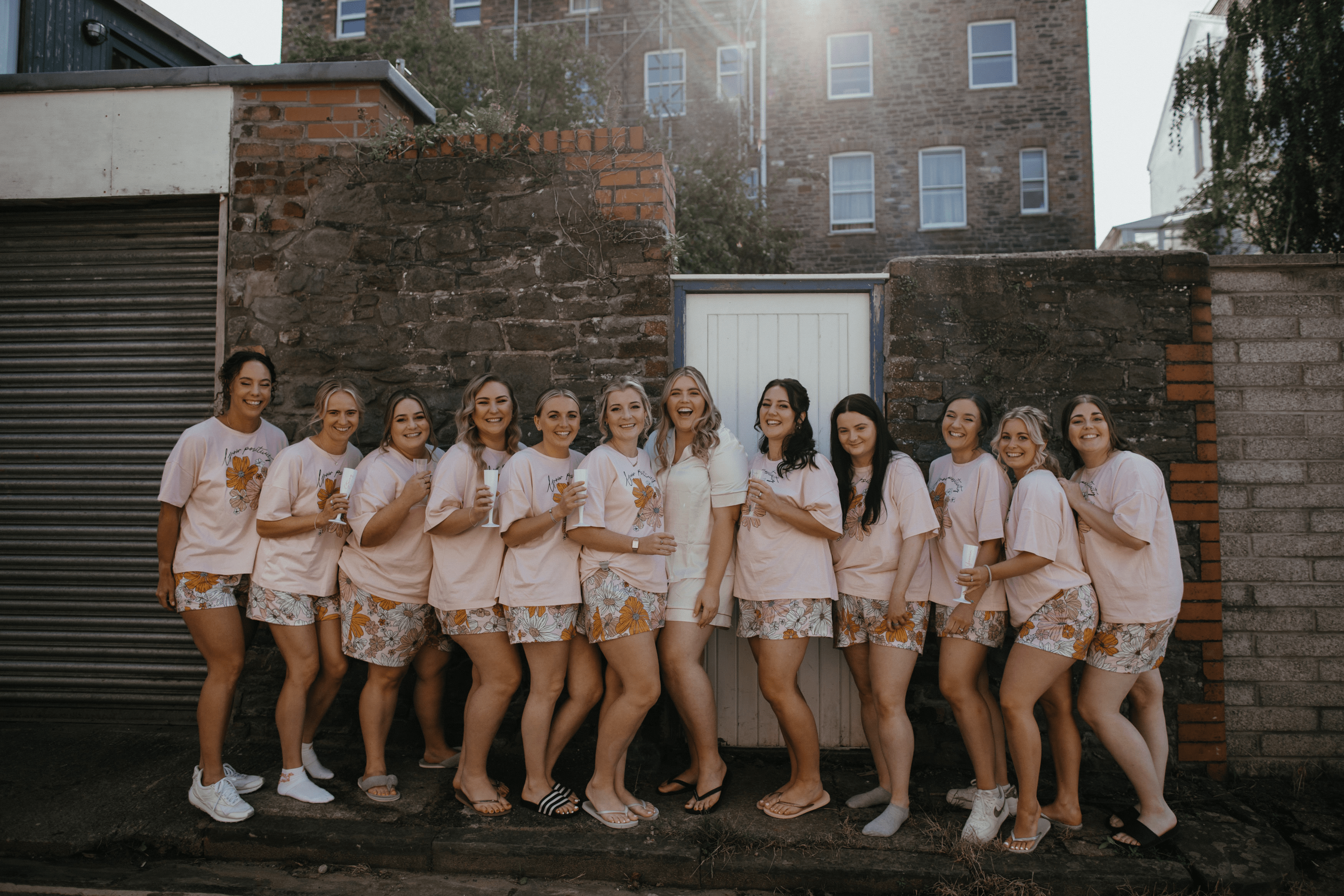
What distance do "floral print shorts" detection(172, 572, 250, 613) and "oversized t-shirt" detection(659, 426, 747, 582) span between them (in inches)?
76.7

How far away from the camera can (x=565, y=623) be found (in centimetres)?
331

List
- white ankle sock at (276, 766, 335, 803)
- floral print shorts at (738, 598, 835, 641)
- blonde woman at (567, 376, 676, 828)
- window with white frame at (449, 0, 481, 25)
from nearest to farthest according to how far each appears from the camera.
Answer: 1. blonde woman at (567, 376, 676, 828)
2. floral print shorts at (738, 598, 835, 641)
3. white ankle sock at (276, 766, 335, 803)
4. window with white frame at (449, 0, 481, 25)

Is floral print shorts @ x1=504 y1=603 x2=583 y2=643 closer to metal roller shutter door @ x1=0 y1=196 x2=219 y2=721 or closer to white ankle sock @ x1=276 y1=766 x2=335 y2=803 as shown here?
white ankle sock @ x1=276 y1=766 x2=335 y2=803

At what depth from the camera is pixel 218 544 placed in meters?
3.43

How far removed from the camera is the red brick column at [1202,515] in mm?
3949

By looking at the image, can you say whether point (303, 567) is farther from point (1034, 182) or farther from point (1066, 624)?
point (1034, 182)

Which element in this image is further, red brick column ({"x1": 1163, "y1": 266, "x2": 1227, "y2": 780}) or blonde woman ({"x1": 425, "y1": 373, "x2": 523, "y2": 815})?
red brick column ({"x1": 1163, "y1": 266, "x2": 1227, "y2": 780})

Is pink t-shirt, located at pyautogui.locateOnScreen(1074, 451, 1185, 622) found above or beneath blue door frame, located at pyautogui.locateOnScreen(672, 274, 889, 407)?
beneath

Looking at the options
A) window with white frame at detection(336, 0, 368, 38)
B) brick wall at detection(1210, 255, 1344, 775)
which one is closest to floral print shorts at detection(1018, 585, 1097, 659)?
brick wall at detection(1210, 255, 1344, 775)

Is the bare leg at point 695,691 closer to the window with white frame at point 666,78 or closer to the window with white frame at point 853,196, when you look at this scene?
the window with white frame at point 853,196

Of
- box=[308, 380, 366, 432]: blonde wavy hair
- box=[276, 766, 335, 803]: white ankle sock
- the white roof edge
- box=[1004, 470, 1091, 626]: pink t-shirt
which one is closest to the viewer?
box=[1004, 470, 1091, 626]: pink t-shirt

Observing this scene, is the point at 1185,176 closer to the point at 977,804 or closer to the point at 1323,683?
the point at 1323,683

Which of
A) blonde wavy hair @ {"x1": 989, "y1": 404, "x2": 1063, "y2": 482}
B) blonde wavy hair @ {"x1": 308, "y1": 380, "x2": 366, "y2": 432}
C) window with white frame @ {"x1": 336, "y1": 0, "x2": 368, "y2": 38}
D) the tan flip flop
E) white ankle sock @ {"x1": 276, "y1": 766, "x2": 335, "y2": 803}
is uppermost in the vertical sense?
window with white frame @ {"x1": 336, "y1": 0, "x2": 368, "y2": 38}

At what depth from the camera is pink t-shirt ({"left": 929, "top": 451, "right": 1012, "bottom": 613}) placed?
3.31 m
